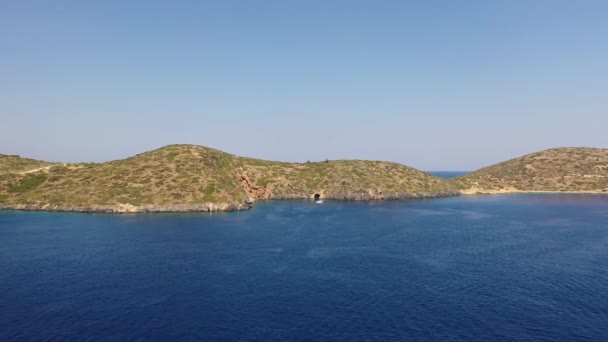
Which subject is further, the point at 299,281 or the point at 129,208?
the point at 129,208

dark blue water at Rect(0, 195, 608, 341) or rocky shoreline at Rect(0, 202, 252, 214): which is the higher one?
rocky shoreline at Rect(0, 202, 252, 214)

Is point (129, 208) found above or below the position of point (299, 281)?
above

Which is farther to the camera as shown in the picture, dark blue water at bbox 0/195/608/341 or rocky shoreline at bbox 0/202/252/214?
rocky shoreline at bbox 0/202/252/214

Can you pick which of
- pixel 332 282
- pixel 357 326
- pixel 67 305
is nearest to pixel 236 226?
pixel 332 282

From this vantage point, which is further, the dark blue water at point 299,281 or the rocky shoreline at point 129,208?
the rocky shoreline at point 129,208

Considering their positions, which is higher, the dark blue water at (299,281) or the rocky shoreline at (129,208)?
the rocky shoreline at (129,208)

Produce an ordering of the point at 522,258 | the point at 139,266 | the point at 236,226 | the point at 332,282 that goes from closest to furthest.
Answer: the point at 332,282
the point at 139,266
the point at 522,258
the point at 236,226

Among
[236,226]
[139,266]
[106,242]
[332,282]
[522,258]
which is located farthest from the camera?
[236,226]

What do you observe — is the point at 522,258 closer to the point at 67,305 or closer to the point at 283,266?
the point at 283,266
